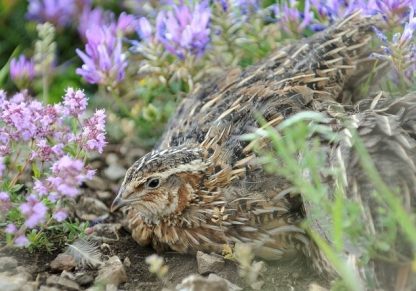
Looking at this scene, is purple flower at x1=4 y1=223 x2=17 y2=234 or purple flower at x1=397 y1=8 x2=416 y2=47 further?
purple flower at x1=397 y1=8 x2=416 y2=47

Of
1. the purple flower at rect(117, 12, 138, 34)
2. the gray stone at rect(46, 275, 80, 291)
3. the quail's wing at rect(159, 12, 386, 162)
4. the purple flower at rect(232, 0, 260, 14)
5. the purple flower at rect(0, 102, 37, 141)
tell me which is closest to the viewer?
the gray stone at rect(46, 275, 80, 291)

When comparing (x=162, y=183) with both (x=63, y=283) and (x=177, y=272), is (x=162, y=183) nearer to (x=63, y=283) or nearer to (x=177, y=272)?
(x=177, y=272)

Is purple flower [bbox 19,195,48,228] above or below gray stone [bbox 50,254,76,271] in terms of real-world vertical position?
above

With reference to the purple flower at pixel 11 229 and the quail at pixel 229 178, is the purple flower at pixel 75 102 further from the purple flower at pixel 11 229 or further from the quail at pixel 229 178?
the purple flower at pixel 11 229

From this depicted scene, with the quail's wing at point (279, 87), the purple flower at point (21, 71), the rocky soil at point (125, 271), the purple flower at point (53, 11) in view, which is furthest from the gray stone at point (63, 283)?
the purple flower at point (53, 11)

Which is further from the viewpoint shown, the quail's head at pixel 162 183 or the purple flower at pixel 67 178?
the quail's head at pixel 162 183

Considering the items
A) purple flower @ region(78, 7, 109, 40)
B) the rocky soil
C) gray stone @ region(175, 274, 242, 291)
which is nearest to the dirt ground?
the rocky soil

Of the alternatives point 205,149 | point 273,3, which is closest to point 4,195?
point 205,149

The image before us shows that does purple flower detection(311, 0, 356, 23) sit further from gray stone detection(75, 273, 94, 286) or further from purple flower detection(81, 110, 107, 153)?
gray stone detection(75, 273, 94, 286)
